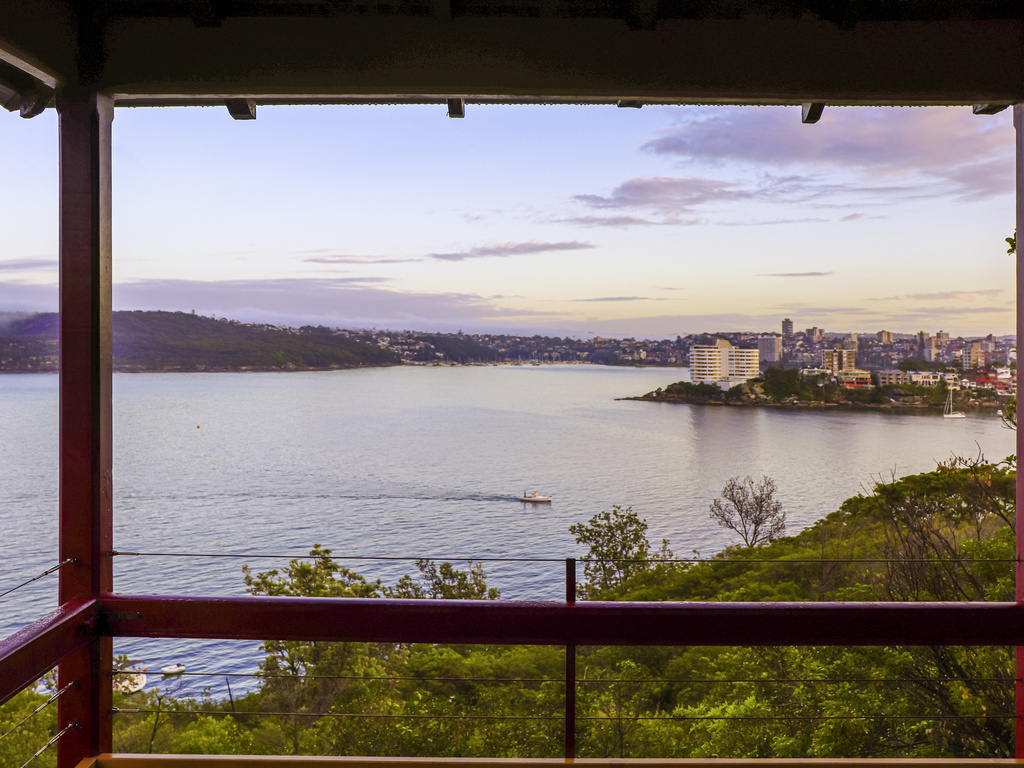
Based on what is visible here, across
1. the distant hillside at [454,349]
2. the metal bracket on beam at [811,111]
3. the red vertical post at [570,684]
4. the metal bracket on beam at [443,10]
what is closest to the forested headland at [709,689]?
the red vertical post at [570,684]

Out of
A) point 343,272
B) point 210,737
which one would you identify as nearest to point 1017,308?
point 210,737

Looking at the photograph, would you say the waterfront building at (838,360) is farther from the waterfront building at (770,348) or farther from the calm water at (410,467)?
the waterfront building at (770,348)

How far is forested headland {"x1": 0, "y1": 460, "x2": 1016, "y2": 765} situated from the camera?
15.9 ft

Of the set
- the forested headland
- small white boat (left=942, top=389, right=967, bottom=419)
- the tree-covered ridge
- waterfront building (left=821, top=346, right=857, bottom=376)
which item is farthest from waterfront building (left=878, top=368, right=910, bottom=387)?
the forested headland

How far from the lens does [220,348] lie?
44.2 m

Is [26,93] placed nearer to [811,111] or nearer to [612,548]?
[811,111]

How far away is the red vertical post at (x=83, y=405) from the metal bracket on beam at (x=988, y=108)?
2.53m

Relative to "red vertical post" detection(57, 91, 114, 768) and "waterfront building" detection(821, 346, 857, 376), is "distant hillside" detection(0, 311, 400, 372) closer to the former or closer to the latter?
"waterfront building" detection(821, 346, 857, 376)

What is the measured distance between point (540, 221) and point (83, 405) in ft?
152

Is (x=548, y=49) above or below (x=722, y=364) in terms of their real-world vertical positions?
above

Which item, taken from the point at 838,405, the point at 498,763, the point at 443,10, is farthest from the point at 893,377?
the point at 443,10

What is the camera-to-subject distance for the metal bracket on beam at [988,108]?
2.11 meters

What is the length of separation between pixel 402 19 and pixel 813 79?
114 cm

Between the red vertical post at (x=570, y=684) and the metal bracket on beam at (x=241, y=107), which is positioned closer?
the red vertical post at (x=570, y=684)
